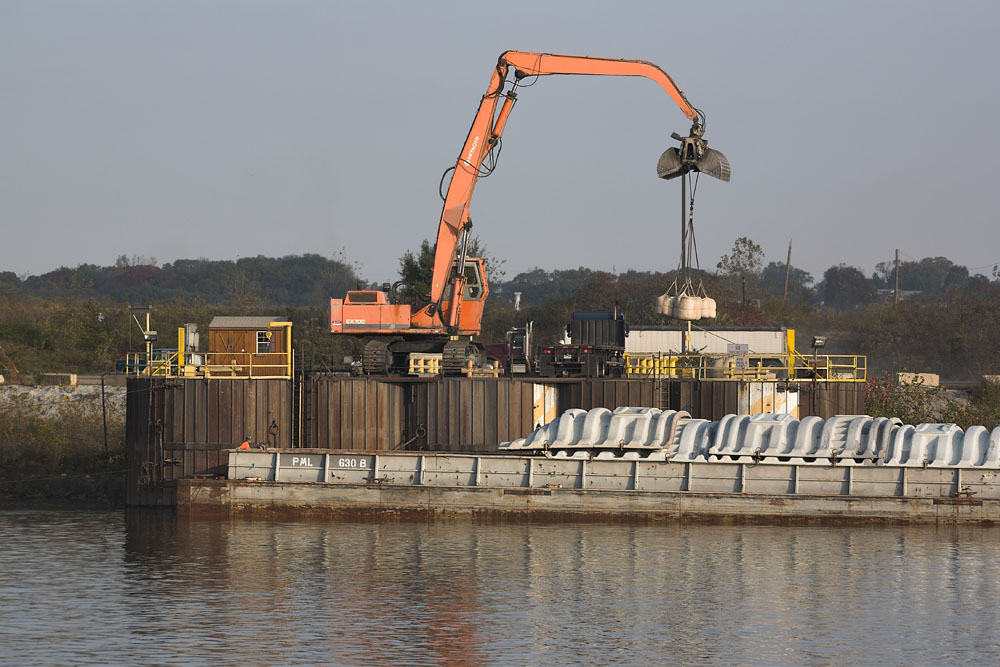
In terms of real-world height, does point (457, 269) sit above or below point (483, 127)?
below

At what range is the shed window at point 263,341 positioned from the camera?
47.4 m

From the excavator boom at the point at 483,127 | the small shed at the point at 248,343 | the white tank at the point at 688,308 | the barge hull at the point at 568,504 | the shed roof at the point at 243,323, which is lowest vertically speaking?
the barge hull at the point at 568,504

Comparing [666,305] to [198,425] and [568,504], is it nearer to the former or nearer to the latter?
[568,504]

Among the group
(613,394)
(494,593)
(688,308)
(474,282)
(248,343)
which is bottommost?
(494,593)

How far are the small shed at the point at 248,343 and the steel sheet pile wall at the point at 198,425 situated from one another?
1613mm

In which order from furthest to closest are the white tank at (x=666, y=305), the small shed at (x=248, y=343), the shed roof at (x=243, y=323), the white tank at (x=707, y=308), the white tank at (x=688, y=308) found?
the shed roof at (x=243, y=323) → the small shed at (x=248, y=343) → the white tank at (x=666, y=305) → the white tank at (x=707, y=308) → the white tank at (x=688, y=308)

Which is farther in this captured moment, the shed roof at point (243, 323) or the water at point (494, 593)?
the shed roof at point (243, 323)

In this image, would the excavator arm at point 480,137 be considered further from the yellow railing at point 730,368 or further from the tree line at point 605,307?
the tree line at point 605,307

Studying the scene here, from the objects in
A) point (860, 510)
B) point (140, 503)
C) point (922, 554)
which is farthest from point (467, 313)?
point (922, 554)

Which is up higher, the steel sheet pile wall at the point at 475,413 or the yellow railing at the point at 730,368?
the yellow railing at the point at 730,368

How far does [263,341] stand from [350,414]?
14.0 feet

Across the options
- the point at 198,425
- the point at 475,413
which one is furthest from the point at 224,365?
the point at 475,413

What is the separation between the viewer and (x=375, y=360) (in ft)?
163

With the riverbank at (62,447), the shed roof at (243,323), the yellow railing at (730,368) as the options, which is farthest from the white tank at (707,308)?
the riverbank at (62,447)
